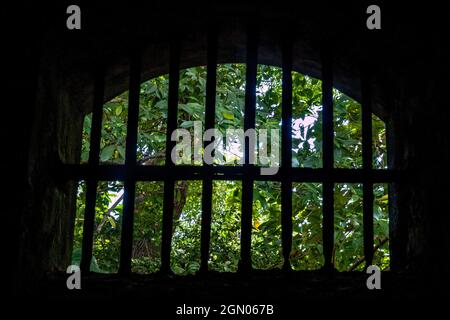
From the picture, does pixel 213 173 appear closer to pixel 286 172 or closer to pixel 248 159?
pixel 248 159

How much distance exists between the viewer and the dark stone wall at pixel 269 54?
162 cm

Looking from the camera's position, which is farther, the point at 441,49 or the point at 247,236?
the point at 247,236

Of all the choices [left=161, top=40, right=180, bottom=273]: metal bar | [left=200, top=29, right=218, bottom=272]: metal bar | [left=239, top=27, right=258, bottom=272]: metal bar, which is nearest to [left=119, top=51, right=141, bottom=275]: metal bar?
[left=161, top=40, right=180, bottom=273]: metal bar

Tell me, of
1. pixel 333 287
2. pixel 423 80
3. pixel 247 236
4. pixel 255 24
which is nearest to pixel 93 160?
pixel 247 236

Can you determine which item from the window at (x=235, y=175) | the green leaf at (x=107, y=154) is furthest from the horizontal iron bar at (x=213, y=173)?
the green leaf at (x=107, y=154)

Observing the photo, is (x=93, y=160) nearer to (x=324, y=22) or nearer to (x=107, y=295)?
(x=107, y=295)

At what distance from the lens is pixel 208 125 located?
1845 millimetres

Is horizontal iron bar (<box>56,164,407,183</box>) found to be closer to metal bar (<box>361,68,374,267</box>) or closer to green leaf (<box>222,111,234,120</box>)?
metal bar (<box>361,68,374,267</box>)

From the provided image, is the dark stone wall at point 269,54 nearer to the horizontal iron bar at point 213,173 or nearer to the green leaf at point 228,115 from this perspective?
the horizontal iron bar at point 213,173

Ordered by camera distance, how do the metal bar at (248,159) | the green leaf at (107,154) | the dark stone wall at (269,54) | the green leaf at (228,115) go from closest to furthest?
the dark stone wall at (269,54) < the metal bar at (248,159) < the green leaf at (107,154) < the green leaf at (228,115)

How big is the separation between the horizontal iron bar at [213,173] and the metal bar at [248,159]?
5 cm

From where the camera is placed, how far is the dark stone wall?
5.31 ft
